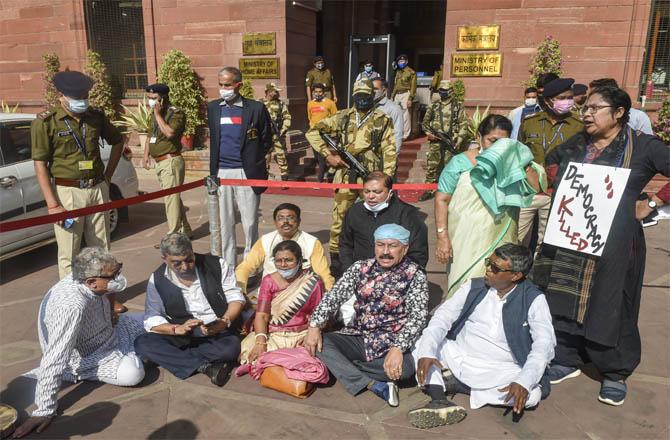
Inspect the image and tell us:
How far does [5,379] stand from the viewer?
3439mm

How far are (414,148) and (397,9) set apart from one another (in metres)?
6.75

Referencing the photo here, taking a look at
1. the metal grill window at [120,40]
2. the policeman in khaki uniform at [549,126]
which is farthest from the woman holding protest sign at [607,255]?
the metal grill window at [120,40]

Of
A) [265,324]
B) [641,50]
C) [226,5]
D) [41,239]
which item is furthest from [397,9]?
[265,324]

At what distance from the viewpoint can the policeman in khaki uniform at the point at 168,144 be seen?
19.0 ft

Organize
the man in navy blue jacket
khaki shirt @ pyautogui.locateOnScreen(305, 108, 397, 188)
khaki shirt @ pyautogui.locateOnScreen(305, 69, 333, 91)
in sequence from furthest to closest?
1. khaki shirt @ pyautogui.locateOnScreen(305, 69, 333, 91)
2. khaki shirt @ pyautogui.locateOnScreen(305, 108, 397, 188)
3. the man in navy blue jacket

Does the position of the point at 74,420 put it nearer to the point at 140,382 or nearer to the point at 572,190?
the point at 140,382

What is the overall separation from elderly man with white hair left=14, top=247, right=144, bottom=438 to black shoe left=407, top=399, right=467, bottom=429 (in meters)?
1.79

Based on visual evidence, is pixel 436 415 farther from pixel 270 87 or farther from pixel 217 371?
pixel 270 87

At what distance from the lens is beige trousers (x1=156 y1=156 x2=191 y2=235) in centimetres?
593

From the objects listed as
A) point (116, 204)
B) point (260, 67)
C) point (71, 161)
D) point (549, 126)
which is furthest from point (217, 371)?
point (260, 67)

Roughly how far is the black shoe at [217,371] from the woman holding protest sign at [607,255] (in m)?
2.18

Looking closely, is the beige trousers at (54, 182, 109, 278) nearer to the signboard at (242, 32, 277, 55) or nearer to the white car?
the white car

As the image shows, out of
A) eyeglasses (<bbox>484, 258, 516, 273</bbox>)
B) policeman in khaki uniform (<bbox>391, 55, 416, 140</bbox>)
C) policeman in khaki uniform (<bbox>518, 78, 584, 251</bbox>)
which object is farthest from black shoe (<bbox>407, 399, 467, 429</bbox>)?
policeman in khaki uniform (<bbox>391, 55, 416, 140</bbox>)

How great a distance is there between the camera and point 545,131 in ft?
15.3
